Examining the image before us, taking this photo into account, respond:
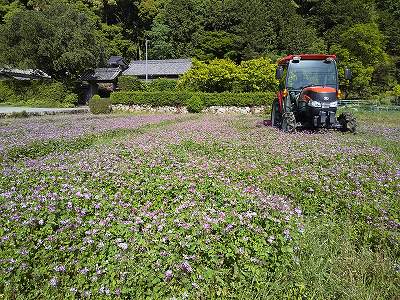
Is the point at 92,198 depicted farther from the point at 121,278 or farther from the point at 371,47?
the point at 371,47

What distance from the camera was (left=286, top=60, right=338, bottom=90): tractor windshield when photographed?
14195 mm

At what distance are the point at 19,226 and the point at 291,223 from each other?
3003 mm

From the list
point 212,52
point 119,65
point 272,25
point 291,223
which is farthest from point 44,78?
point 291,223

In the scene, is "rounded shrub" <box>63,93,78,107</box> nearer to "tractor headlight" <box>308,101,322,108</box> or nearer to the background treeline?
the background treeline

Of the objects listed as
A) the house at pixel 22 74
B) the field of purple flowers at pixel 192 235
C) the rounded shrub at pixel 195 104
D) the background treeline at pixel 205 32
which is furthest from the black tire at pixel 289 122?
the house at pixel 22 74

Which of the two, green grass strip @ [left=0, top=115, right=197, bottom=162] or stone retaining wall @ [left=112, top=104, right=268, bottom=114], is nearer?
green grass strip @ [left=0, top=115, right=197, bottom=162]

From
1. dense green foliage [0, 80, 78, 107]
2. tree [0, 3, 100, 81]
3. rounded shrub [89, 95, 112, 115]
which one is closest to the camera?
rounded shrub [89, 95, 112, 115]

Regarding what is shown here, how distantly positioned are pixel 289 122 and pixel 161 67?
44.6m

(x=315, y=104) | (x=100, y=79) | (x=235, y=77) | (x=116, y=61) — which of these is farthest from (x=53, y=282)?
(x=116, y=61)

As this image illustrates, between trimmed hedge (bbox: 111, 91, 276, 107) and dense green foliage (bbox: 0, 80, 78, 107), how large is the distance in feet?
33.0

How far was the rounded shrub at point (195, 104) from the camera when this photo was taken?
3138cm

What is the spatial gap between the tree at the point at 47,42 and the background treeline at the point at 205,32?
0.37 feet

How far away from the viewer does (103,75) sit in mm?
50562

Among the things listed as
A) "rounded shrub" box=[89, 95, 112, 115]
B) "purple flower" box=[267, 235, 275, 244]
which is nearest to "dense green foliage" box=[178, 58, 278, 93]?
"rounded shrub" box=[89, 95, 112, 115]
